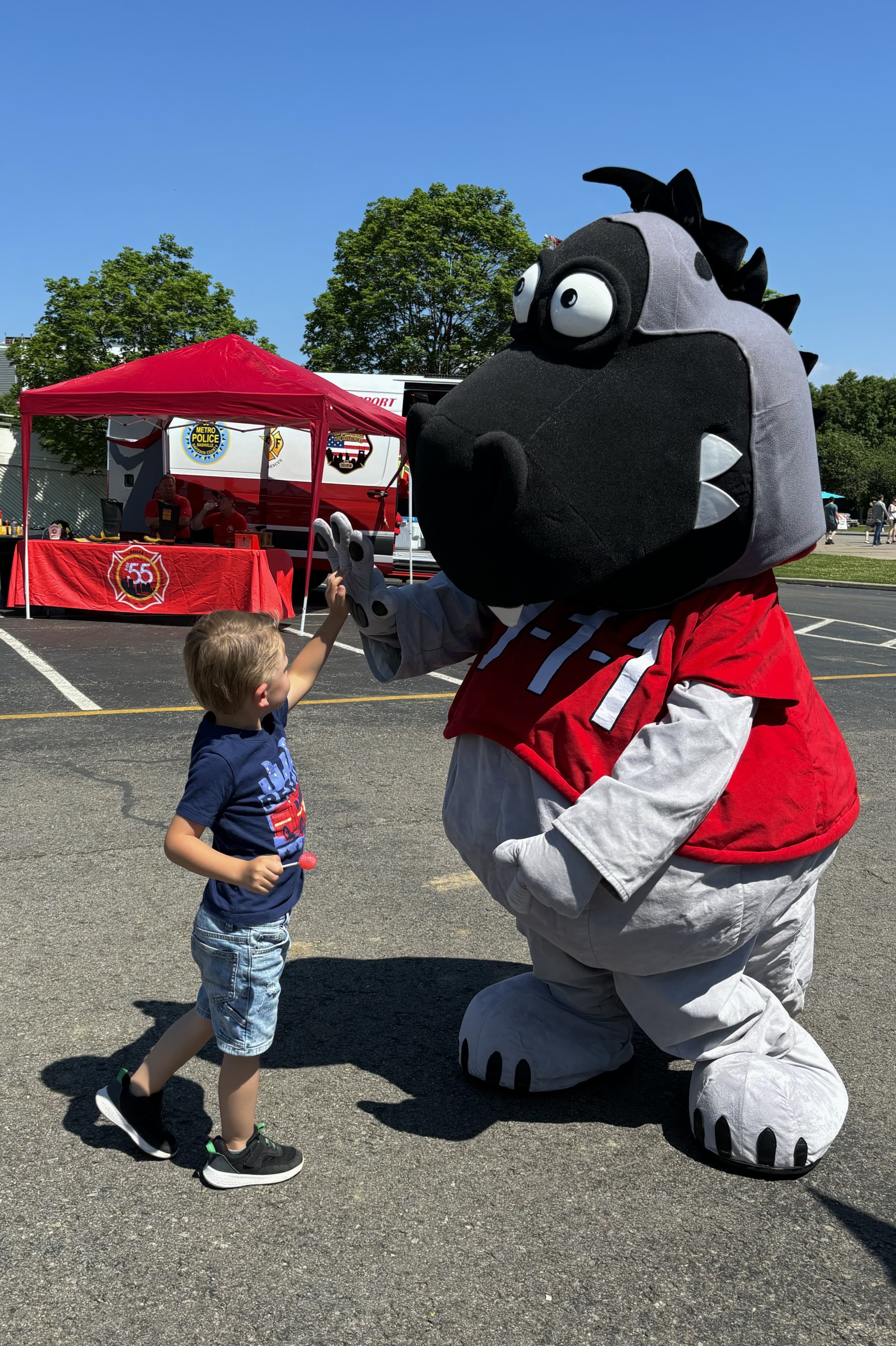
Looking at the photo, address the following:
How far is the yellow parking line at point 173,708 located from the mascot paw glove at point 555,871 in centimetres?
442

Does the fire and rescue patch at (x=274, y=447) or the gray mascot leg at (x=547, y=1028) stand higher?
the fire and rescue patch at (x=274, y=447)

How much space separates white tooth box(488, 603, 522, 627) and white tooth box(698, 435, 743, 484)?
50 centimetres

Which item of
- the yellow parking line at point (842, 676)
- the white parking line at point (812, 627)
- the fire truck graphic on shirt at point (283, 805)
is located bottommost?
the yellow parking line at point (842, 676)

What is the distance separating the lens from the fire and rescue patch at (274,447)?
15.6 metres

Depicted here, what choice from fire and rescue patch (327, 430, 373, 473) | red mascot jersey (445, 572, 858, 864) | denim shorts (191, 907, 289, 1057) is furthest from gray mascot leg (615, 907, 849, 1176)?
fire and rescue patch (327, 430, 373, 473)

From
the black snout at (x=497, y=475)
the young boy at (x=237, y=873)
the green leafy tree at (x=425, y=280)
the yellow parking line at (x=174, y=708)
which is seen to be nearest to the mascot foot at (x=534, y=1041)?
the young boy at (x=237, y=873)

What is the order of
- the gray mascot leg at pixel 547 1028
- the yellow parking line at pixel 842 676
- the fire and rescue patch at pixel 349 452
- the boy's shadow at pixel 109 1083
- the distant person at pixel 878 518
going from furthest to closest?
the distant person at pixel 878 518, the fire and rescue patch at pixel 349 452, the yellow parking line at pixel 842 676, the gray mascot leg at pixel 547 1028, the boy's shadow at pixel 109 1083

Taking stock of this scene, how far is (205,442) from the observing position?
15.9 meters

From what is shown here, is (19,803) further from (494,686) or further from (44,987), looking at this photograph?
(494,686)

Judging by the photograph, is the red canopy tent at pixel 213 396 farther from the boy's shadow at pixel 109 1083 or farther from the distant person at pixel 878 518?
the distant person at pixel 878 518

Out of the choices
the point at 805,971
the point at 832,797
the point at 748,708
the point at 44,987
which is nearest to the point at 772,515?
the point at 748,708

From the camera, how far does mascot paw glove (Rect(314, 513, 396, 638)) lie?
2.83 m

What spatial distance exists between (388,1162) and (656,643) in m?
1.32

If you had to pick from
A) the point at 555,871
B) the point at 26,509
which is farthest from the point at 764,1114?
the point at 26,509
